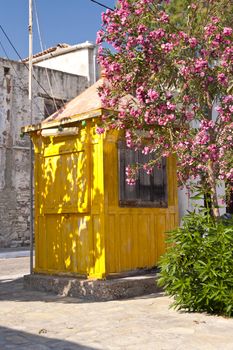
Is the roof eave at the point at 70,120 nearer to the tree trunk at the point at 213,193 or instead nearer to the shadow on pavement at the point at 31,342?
the tree trunk at the point at 213,193

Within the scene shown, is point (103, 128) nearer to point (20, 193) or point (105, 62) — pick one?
point (105, 62)

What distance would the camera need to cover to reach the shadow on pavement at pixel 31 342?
4758 millimetres

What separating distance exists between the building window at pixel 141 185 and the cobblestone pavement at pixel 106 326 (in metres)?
1.63

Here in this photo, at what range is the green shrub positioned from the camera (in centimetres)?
591

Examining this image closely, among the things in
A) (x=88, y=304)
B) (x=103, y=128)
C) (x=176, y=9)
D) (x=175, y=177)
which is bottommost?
(x=88, y=304)

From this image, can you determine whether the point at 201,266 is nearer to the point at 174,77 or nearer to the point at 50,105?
the point at 174,77

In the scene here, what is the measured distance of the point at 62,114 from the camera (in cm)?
873

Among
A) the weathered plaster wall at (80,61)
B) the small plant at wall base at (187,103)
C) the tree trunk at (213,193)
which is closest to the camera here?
the small plant at wall base at (187,103)

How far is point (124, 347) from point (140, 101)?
3.23 metres

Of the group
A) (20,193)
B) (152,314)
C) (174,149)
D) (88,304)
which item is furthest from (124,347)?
(20,193)

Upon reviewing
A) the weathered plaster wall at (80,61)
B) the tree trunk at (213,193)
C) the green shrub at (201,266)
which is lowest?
the green shrub at (201,266)

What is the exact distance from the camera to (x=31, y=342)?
4.97 metres

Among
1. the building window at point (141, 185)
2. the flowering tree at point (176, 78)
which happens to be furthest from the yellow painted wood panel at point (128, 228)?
the flowering tree at point (176, 78)

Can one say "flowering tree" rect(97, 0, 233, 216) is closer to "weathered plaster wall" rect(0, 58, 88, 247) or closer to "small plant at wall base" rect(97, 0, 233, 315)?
"small plant at wall base" rect(97, 0, 233, 315)
